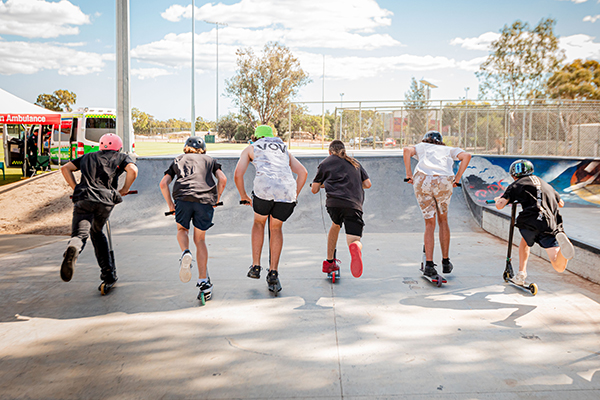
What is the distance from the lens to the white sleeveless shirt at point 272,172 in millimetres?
4746

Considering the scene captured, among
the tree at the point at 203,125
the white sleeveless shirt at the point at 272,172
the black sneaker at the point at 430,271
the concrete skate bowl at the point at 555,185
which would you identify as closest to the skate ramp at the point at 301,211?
the concrete skate bowl at the point at 555,185

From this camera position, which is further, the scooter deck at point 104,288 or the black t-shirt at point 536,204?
the scooter deck at point 104,288

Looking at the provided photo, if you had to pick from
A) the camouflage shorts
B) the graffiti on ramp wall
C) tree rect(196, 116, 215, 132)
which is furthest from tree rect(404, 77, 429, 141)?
tree rect(196, 116, 215, 132)

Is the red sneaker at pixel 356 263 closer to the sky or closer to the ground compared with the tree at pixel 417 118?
closer to the ground

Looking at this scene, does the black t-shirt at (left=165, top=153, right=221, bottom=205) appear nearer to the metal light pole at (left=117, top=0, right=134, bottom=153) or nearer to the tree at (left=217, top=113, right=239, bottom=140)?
the metal light pole at (left=117, top=0, right=134, bottom=153)

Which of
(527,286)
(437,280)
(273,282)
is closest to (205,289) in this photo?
(273,282)

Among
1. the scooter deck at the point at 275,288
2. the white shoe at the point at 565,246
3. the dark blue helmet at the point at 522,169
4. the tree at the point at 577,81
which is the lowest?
the scooter deck at the point at 275,288

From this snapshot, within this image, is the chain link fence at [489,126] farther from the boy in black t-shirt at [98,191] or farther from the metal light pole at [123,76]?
the boy in black t-shirt at [98,191]

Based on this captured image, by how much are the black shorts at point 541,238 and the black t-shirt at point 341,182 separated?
1.79 meters

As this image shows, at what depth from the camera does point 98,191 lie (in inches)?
182

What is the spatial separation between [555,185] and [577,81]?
25312 millimetres

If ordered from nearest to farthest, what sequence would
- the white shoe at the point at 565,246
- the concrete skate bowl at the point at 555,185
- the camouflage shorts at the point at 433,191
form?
the white shoe at the point at 565,246, the camouflage shorts at the point at 433,191, the concrete skate bowl at the point at 555,185

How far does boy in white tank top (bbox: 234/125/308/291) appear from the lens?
4.75 meters

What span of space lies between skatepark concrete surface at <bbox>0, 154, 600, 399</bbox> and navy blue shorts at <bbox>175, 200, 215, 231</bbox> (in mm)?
815
